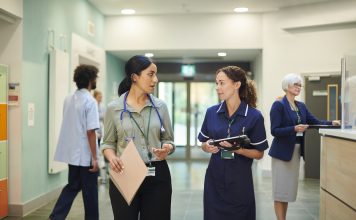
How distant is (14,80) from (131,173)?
11.4 feet

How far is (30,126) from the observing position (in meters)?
5.45

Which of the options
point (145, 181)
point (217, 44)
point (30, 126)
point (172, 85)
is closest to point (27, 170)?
point (30, 126)

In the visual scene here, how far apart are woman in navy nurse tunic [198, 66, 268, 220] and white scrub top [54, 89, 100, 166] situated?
176 centimetres

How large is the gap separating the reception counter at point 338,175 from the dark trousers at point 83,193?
2171 mm

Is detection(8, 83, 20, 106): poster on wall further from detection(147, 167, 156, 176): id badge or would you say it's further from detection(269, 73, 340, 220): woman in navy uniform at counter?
detection(147, 167, 156, 176): id badge

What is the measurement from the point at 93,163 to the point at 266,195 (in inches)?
145

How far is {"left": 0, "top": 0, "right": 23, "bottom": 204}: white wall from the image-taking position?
16.9 feet

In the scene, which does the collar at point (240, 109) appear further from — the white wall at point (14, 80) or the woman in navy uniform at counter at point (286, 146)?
the white wall at point (14, 80)

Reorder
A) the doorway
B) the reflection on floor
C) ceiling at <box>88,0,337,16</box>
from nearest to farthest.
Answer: the reflection on floor
ceiling at <box>88,0,337,16</box>
the doorway

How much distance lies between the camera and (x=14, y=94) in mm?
5160

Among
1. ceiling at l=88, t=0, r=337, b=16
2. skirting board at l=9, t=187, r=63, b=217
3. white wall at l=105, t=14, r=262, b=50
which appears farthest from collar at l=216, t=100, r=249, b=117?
white wall at l=105, t=14, r=262, b=50

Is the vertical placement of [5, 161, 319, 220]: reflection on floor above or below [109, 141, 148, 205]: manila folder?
below

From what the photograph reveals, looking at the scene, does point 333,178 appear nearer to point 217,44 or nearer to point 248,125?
point 248,125

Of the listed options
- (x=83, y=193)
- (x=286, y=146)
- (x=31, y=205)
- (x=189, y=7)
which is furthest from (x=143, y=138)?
(x=189, y=7)
